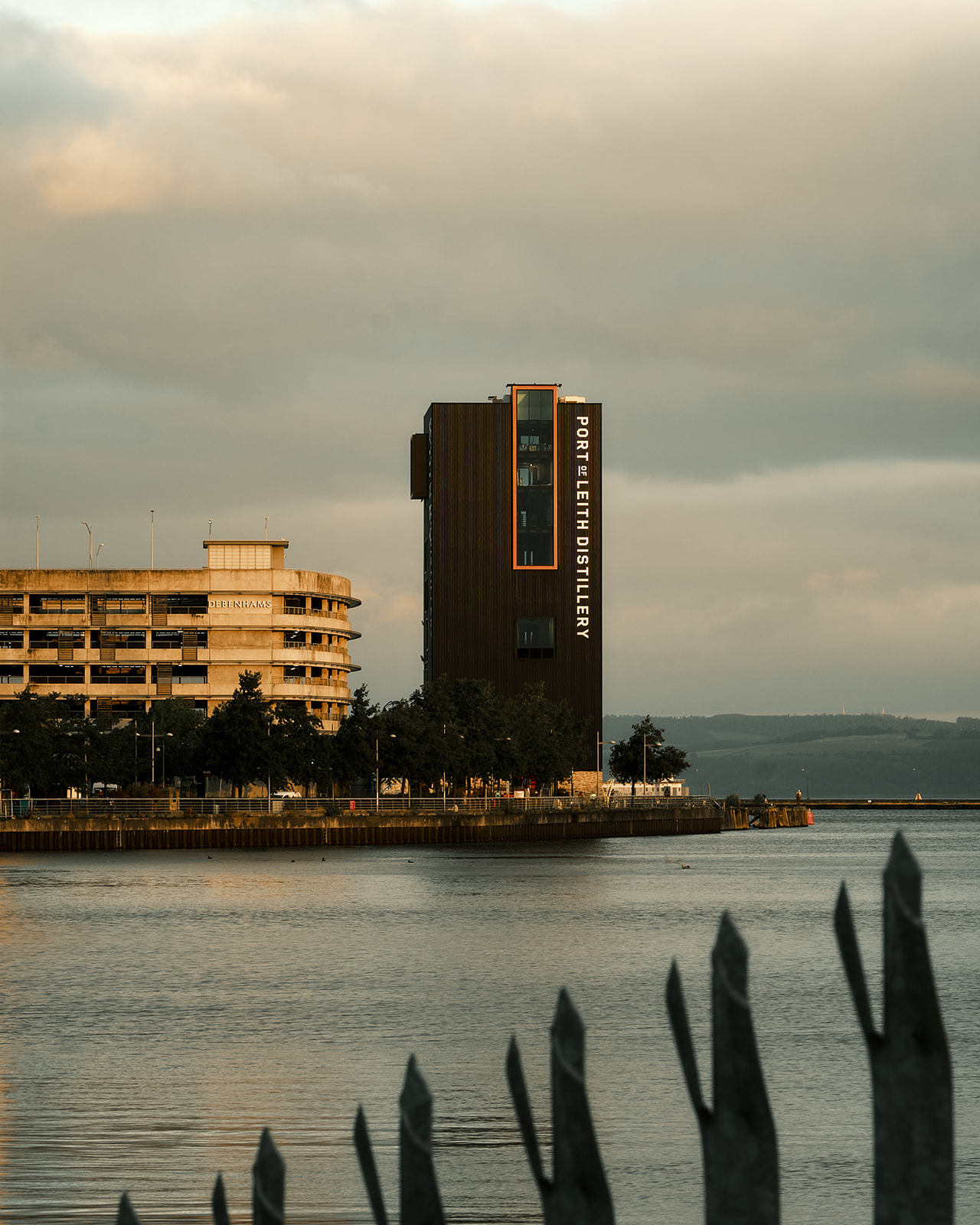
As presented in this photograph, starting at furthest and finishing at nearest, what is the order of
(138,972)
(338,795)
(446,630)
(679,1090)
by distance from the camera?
1. (446,630)
2. (338,795)
3. (138,972)
4. (679,1090)

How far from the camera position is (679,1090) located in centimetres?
3438

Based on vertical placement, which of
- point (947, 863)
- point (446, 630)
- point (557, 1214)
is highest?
point (446, 630)

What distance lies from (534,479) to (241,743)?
61712 mm

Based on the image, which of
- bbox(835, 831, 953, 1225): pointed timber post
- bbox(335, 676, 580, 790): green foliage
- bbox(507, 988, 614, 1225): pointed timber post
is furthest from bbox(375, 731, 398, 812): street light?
bbox(835, 831, 953, 1225): pointed timber post

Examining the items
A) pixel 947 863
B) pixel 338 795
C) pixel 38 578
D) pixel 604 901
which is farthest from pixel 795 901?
pixel 38 578

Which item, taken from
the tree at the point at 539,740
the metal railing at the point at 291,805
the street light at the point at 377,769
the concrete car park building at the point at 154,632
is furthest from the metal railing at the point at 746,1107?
the concrete car park building at the point at 154,632

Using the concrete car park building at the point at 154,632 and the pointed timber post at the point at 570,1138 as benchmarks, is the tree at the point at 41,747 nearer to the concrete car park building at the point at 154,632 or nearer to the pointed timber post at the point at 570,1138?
the concrete car park building at the point at 154,632

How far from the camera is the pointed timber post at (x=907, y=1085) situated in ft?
12.1

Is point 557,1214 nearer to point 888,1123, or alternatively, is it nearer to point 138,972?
point 888,1123

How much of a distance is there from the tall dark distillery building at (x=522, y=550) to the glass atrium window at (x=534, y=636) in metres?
0.09

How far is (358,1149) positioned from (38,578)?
19927cm

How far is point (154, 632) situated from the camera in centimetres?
19562

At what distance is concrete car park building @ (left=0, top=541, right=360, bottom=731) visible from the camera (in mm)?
194125

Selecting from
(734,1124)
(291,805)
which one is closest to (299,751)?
(291,805)
